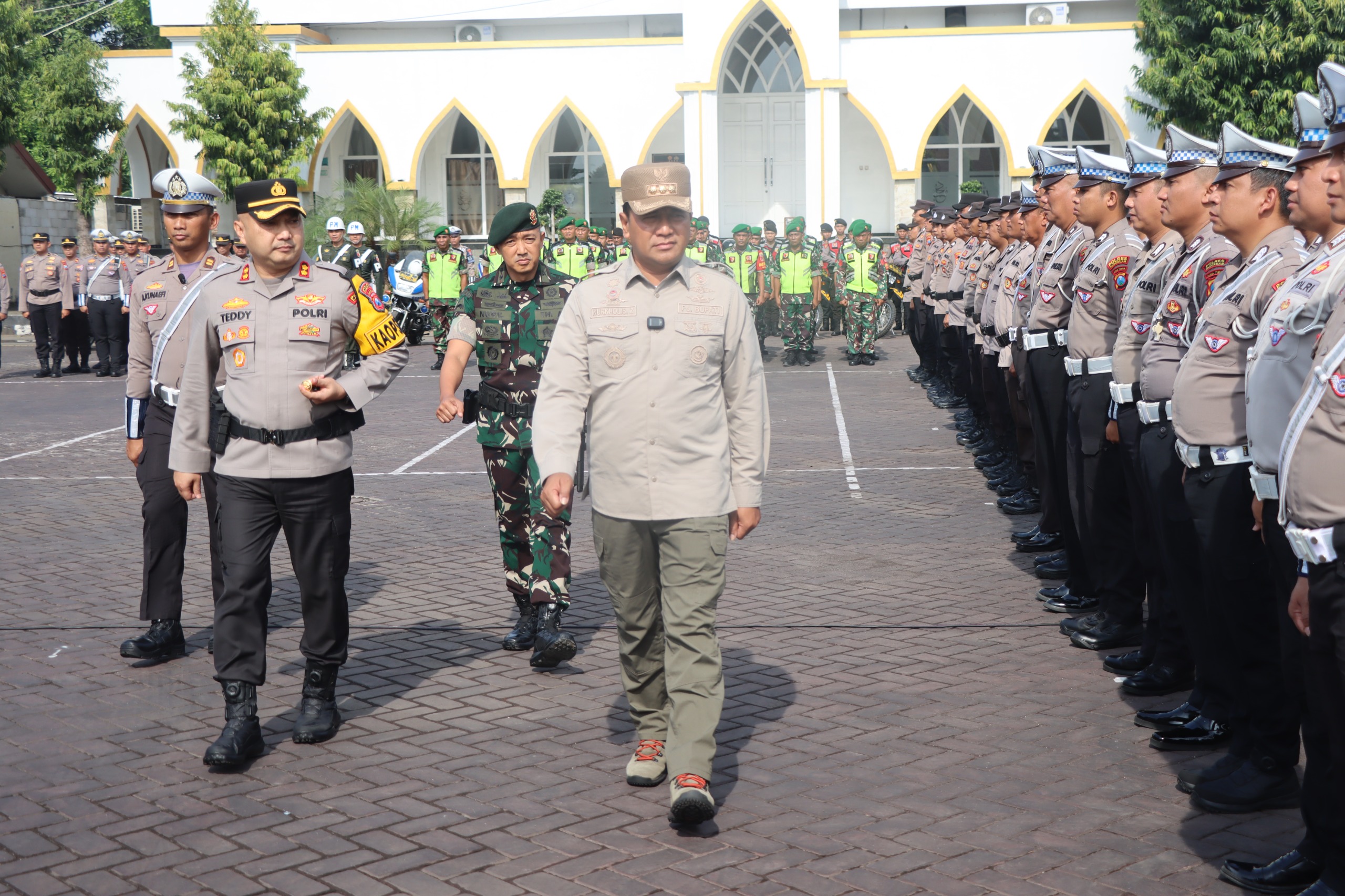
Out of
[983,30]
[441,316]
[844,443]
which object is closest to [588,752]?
[844,443]

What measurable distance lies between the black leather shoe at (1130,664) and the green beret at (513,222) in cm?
319

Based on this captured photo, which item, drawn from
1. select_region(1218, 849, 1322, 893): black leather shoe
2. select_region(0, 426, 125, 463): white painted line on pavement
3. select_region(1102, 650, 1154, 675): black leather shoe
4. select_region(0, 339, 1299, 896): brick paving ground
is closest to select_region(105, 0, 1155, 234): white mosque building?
select_region(0, 426, 125, 463): white painted line on pavement

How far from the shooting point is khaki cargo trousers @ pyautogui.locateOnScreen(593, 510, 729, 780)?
4.50 m

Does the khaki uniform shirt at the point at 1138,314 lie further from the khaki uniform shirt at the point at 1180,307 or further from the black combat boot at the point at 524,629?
the black combat boot at the point at 524,629

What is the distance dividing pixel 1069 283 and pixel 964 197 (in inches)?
343

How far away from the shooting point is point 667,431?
4559mm

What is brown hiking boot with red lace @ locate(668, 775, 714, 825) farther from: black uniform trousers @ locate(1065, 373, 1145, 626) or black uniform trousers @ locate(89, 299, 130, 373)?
black uniform trousers @ locate(89, 299, 130, 373)

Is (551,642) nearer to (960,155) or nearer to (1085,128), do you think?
(960,155)

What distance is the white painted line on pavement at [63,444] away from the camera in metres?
13.3

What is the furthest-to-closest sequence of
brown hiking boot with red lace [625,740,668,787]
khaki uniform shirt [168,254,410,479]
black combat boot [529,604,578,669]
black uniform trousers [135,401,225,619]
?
1. black uniform trousers [135,401,225,619]
2. black combat boot [529,604,578,669]
3. khaki uniform shirt [168,254,410,479]
4. brown hiking boot with red lace [625,740,668,787]

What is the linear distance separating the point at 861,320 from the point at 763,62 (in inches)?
557

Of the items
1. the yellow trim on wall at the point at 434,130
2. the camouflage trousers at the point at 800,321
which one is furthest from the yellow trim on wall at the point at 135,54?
the camouflage trousers at the point at 800,321

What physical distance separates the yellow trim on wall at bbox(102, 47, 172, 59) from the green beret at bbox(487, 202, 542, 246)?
31535mm

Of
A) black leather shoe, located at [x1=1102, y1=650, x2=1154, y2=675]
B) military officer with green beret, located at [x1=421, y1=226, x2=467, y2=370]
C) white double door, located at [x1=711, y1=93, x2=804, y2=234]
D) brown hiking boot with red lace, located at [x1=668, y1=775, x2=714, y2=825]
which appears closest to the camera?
brown hiking boot with red lace, located at [x1=668, y1=775, x2=714, y2=825]
